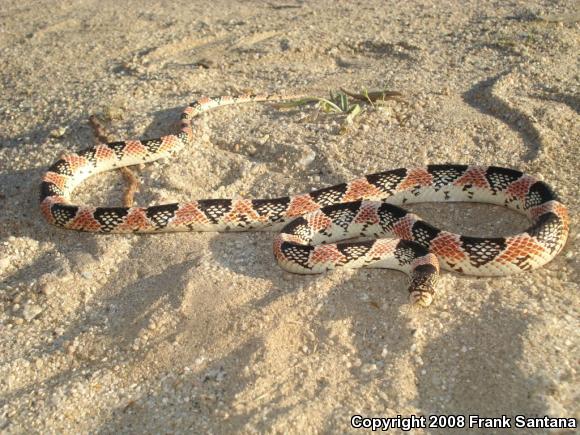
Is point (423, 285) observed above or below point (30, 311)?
above

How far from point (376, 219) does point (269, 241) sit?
Answer: 1365 mm

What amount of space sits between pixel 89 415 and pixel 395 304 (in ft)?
10.0

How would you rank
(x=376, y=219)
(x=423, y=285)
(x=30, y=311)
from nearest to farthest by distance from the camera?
(x=423, y=285), (x=30, y=311), (x=376, y=219)

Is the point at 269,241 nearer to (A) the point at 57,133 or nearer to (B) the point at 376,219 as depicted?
(B) the point at 376,219

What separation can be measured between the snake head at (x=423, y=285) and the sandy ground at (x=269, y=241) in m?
0.13

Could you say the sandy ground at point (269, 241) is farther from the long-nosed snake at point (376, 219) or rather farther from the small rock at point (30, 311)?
the long-nosed snake at point (376, 219)

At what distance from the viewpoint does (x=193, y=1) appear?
46.5 ft

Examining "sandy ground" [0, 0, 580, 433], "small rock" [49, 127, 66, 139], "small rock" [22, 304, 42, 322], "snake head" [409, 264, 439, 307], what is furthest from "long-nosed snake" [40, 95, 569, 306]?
"small rock" [22, 304, 42, 322]

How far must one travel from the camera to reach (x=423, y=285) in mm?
5754

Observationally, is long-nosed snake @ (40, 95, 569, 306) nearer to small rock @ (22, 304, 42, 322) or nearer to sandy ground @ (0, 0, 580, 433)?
sandy ground @ (0, 0, 580, 433)

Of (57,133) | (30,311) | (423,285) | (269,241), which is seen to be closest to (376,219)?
(269,241)

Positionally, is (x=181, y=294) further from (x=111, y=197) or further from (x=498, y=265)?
(x=498, y=265)

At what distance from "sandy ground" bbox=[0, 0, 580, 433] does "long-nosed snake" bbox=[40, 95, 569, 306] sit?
0.19m

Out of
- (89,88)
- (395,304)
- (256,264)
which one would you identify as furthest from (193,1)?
(395,304)
